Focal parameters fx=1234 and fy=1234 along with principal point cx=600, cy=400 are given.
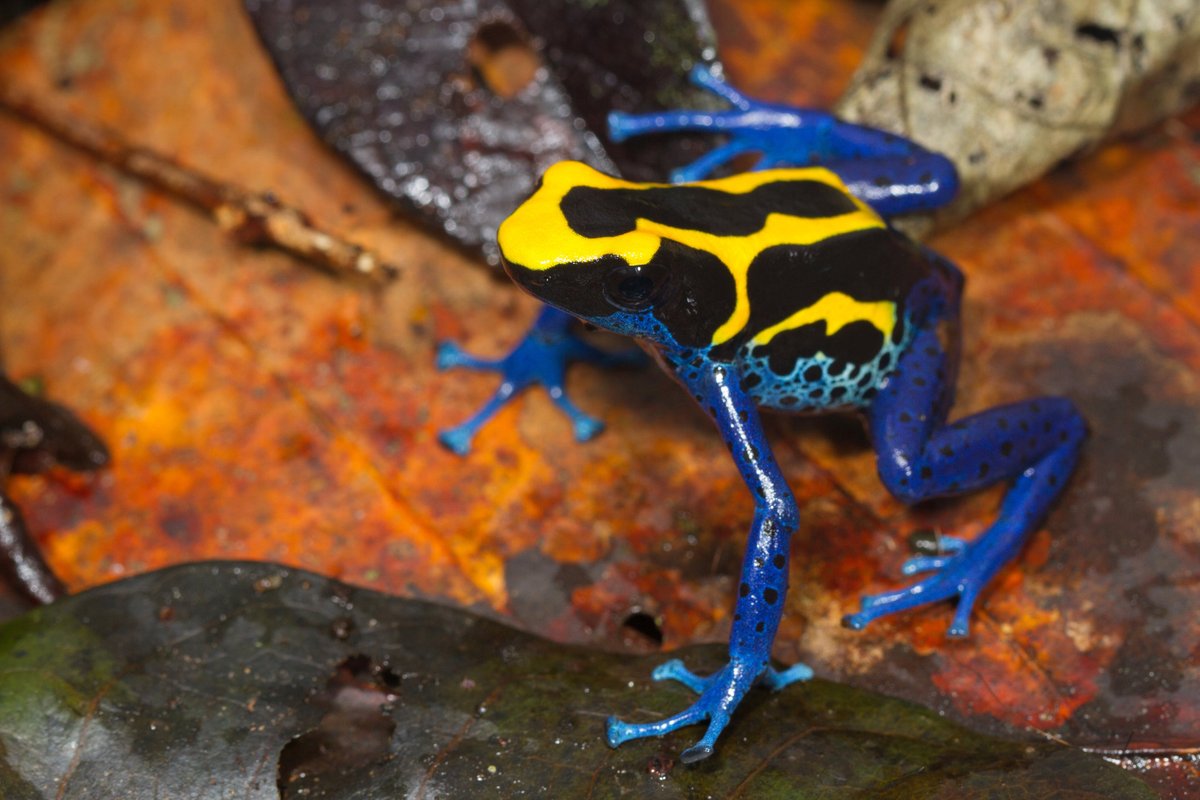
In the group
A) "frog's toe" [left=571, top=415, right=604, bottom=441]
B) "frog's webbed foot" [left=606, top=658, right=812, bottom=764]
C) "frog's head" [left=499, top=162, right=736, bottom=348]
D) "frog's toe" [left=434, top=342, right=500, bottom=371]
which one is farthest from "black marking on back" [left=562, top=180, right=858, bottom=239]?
"frog's webbed foot" [left=606, top=658, right=812, bottom=764]

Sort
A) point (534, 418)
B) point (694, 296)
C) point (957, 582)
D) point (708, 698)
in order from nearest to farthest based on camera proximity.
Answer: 1. point (708, 698)
2. point (694, 296)
3. point (957, 582)
4. point (534, 418)

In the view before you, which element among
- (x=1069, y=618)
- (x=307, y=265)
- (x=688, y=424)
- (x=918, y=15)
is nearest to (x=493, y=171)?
(x=307, y=265)

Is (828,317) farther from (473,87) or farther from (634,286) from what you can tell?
(473,87)

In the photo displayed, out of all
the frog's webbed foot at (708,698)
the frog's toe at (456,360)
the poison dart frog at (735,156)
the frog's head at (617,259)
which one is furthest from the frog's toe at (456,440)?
the frog's webbed foot at (708,698)

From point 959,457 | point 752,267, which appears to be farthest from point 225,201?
point 959,457

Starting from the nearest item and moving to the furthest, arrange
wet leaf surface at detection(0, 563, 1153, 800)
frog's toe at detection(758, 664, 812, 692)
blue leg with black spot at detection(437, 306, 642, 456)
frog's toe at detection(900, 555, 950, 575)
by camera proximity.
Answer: wet leaf surface at detection(0, 563, 1153, 800) < frog's toe at detection(758, 664, 812, 692) < frog's toe at detection(900, 555, 950, 575) < blue leg with black spot at detection(437, 306, 642, 456)

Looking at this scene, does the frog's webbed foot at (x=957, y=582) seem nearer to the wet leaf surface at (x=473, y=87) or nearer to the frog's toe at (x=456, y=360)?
the frog's toe at (x=456, y=360)

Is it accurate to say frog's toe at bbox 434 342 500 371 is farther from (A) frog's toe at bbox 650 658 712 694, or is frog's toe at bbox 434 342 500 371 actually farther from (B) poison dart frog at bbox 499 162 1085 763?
(A) frog's toe at bbox 650 658 712 694
